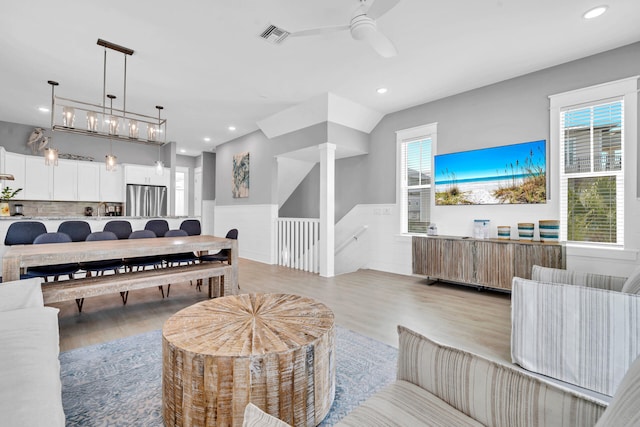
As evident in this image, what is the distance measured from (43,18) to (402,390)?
4411 millimetres

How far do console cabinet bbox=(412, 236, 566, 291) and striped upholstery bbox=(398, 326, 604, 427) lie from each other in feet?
10.4

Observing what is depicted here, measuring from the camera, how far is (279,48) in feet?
11.5

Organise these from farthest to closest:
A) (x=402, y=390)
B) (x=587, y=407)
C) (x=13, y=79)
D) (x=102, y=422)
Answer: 1. (x=13, y=79)
2. (x=102, y=422)
3. (x=402, y=390)
4. (x=587, y=407)

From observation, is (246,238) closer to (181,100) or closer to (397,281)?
(181,100)

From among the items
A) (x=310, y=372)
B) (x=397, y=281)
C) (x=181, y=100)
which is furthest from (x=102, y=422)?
(x=181, y=100)

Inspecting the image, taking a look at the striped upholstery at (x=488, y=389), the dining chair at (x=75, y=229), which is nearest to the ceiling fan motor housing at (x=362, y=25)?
the striped upholstery at (x=488, y=389)

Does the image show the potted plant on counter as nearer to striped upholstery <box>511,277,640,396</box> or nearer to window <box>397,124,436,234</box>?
window <box>397,124,436,234</box>

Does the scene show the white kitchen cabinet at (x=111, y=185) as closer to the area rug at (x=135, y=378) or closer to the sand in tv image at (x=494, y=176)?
the area rug at (x=135, y=378)

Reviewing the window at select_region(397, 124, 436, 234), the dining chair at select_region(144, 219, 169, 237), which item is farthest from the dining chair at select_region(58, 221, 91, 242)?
the window at select_region(397, 124, 436, 234)

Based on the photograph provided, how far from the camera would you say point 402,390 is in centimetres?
114

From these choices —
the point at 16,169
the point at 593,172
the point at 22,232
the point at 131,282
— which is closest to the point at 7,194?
the point at 16,169

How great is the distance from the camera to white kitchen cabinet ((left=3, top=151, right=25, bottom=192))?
596cm

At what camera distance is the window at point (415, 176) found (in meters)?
5.12

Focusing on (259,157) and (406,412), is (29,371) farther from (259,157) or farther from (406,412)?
(259,157)
